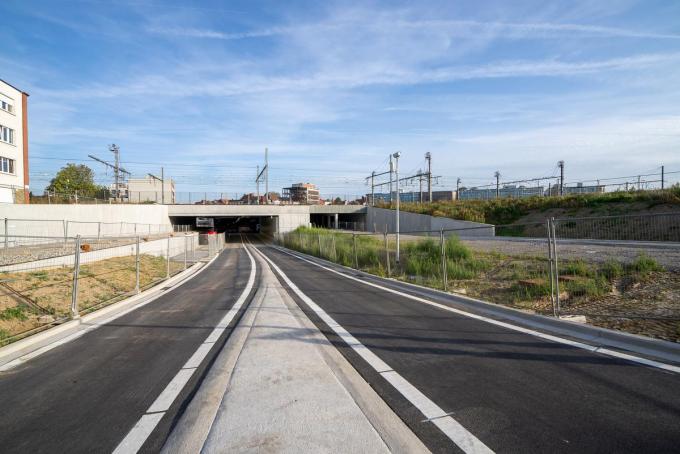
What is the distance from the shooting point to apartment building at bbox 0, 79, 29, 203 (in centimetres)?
4166

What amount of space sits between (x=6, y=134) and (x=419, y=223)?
158 ft

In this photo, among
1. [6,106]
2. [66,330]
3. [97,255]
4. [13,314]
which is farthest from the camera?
[6,106]

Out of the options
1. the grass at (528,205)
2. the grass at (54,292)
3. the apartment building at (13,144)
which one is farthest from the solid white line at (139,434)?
the apartment building at (13,144)

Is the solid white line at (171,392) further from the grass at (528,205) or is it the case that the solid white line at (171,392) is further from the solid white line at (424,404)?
the grass at (528,205)

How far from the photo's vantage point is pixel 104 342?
6.36m

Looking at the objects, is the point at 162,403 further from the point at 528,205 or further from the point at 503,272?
the point at 528,205

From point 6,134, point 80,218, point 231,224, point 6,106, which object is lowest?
point 231,224

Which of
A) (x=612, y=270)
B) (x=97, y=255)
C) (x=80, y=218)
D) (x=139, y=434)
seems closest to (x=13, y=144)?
(x=80, y=218)

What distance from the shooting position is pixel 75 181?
71062mm

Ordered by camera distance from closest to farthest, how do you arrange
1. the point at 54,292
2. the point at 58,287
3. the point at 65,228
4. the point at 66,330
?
the point at 66,330 → the point at 54,292 → the point at 58,287 → the point at 65,228

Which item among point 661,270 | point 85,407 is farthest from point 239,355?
point 661,270

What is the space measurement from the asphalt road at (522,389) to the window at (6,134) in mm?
52113

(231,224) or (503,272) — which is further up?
(231,224)

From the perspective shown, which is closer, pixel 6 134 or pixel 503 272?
pixel 503 272
